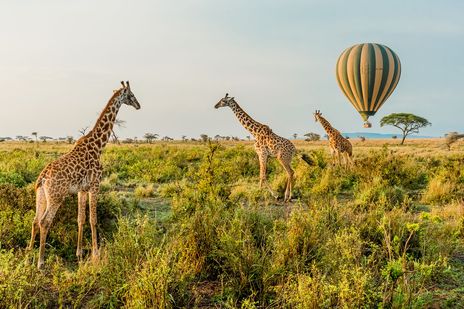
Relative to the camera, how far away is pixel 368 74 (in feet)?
85.4

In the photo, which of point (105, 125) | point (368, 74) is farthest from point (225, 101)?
point (368, 74)

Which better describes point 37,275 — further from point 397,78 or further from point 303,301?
point 397,78

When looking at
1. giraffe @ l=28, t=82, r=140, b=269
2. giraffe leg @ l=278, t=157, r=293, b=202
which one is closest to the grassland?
giraffe @ l=28, t=82, r=140, b=269

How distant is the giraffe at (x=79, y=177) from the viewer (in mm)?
5922

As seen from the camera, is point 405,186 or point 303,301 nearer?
point 303,301

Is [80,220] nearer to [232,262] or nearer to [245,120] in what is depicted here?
[232,262]

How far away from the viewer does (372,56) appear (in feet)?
85.6

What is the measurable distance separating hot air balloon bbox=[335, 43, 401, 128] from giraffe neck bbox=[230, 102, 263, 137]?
48.9 ft

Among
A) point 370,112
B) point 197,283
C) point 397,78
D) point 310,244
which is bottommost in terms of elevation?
point 197,283

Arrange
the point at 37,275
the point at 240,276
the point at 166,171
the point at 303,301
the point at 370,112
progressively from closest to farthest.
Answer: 1. the point at 303,301
2. the point at 37,275
3. the point at 240,276
4. the point at 166,171
5. the point at 370,112

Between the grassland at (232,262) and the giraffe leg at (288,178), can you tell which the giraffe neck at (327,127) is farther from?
the grassland at (232,262)

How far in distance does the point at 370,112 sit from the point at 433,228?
890 inches

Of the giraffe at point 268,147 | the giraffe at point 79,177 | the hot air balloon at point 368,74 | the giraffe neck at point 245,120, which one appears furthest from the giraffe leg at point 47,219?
the hot air balloon at point 368,74

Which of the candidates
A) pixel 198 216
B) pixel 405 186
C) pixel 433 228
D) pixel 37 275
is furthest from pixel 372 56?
pixel 37 275
